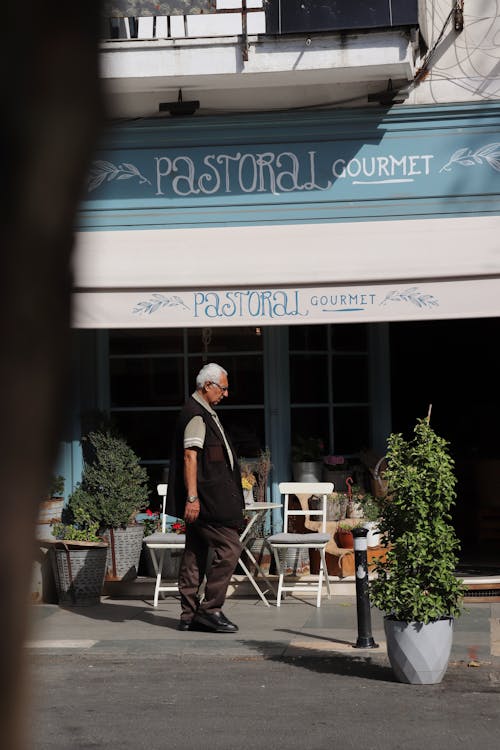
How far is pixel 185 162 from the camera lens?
416 inches

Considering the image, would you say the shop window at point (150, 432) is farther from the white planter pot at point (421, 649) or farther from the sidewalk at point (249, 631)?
the white planter pot at point (421, 649)

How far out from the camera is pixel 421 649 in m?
6.92

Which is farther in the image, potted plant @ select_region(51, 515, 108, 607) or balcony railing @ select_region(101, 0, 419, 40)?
potted plant @ select_region(51, 515, 108, 607)

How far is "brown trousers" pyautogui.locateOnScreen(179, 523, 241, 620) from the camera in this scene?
8.60 meters

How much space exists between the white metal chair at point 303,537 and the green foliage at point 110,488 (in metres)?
1.31

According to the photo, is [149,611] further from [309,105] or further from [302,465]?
[309,105]

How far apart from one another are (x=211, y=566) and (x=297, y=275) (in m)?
2.66

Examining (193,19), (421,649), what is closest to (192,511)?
(421,649)

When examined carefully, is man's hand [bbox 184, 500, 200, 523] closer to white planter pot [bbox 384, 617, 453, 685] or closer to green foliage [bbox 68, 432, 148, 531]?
white planter pot [bbox 384, 617, 453, 685]

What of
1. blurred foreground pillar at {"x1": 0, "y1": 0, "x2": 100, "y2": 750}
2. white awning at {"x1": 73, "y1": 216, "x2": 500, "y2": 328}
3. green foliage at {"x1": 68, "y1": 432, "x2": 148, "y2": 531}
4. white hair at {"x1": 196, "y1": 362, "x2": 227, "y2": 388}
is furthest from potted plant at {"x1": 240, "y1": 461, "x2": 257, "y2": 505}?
blurred foreground pillar at {"x1": 0, "y1": 0, "x2": 100, "y2": 750}

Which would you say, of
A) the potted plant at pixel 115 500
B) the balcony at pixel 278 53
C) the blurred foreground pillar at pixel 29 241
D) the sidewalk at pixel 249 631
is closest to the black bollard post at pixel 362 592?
the sidewalk at pixel 249 631

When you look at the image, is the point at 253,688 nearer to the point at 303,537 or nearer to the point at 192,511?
the point at 192,511

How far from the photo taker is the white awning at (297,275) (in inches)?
390

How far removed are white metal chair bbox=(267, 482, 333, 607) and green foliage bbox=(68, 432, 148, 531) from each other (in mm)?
1311
